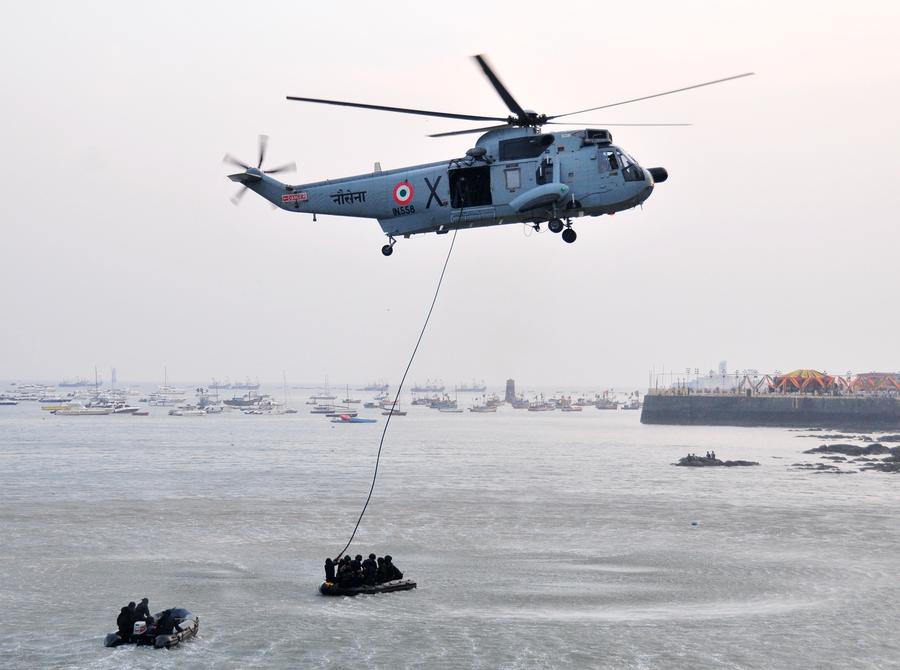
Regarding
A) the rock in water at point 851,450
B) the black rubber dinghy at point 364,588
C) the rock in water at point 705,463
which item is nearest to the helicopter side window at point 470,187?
the black rubber dinghy at point 364,588

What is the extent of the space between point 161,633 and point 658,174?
21479mm

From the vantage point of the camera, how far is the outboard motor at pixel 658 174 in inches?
1029

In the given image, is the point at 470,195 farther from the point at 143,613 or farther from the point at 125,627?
the point at 125,627

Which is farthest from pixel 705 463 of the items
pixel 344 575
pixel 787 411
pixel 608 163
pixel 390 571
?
pixel 608 163

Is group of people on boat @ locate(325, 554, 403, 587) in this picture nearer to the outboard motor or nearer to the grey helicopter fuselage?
the grey helicopter fuselage

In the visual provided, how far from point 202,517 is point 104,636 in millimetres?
27466

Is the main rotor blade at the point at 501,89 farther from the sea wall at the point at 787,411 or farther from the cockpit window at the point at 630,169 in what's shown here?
the sea wall at the point at 787,411

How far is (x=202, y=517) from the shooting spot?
202 ft

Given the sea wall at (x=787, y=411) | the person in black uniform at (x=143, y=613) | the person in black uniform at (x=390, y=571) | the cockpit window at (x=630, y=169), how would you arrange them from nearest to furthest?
the cockpit window at (x=630, y=169) → the person in black uniform at (x=143, y=613) → the person in black uniform at (x=390, y=571) → the sea wall at (x=787, y=411)

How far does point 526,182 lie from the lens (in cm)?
2561

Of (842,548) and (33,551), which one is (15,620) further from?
(842,548)

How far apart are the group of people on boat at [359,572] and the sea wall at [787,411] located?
123 m

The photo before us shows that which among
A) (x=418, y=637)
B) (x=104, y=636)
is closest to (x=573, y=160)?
(x=418, y=637)

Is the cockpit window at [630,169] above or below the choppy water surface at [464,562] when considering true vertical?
above
